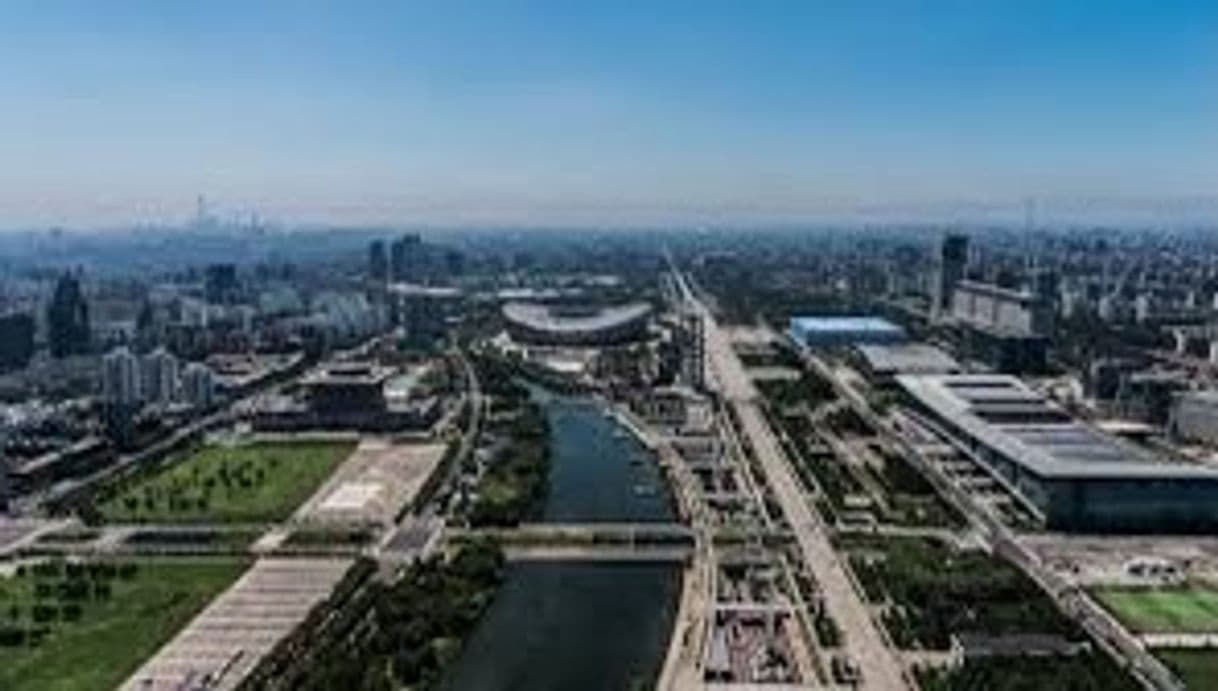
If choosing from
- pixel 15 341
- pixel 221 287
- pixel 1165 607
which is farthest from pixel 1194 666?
pixel 221 287

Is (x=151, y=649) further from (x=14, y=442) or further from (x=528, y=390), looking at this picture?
(x=528, y=390)

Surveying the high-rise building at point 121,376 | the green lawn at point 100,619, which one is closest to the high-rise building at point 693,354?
the high-rise building at point 121,376

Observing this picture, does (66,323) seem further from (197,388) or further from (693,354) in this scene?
(693,354)

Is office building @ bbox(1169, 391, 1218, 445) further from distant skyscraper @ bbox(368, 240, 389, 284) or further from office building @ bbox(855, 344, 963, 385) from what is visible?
distant skyscraper @ bbox(368, 240, 389, 284)

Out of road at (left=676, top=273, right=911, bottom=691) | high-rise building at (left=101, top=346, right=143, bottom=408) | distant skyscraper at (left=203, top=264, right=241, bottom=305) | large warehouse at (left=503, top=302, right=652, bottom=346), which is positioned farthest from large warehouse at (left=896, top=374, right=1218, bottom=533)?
distant skyscraper at (left=203, top=264, right=241, bottom=305)

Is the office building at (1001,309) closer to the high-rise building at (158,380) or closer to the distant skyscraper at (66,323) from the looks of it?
the high-rise building at (158,380)
